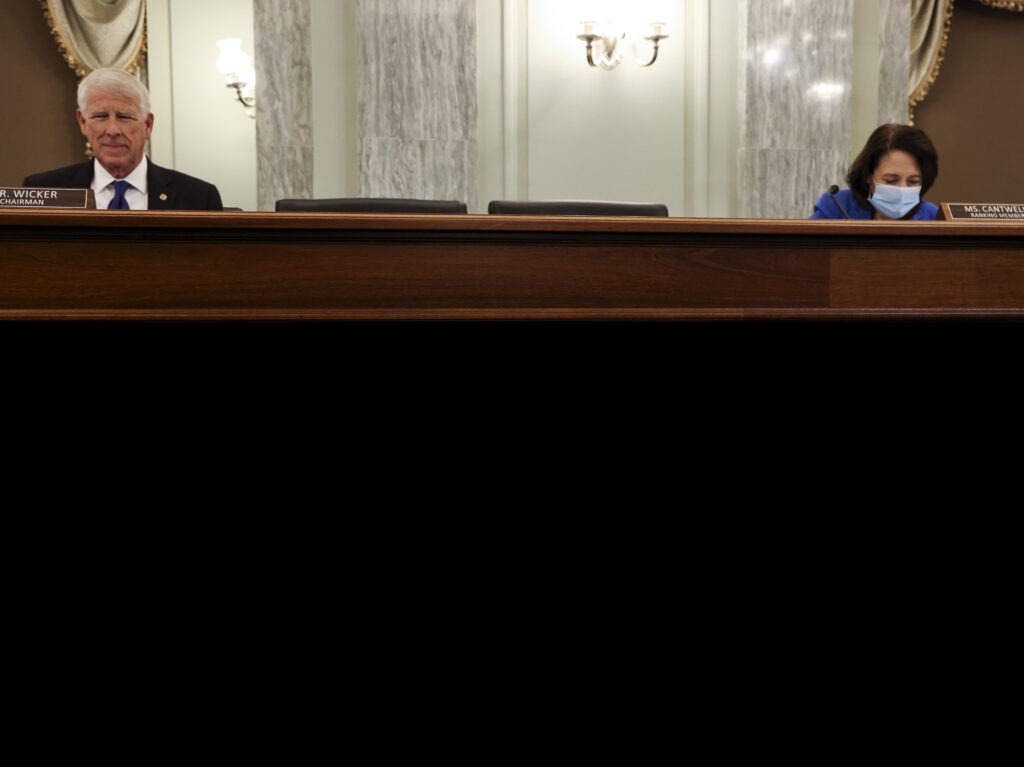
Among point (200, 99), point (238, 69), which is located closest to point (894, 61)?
point (238, 69)

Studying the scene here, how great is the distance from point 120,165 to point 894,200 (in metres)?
2.28

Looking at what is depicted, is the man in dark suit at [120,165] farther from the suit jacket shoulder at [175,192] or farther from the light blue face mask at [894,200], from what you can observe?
the light blue face mask at [894,200]

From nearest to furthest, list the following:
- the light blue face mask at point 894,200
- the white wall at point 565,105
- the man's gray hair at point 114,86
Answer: the light blue face mask at point 894,200 → the man's gray hair at point 114,86 → the white wall at point 565,105

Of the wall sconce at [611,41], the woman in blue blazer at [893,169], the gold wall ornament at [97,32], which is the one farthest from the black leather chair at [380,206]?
the gold wall ornament at [97,32]

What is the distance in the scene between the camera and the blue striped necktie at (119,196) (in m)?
2.60

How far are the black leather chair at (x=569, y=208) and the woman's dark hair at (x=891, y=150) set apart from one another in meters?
0.76

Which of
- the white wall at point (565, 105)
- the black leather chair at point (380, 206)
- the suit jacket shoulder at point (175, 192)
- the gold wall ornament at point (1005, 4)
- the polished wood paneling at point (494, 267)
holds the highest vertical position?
the gold wall ornament at point (1005, 4)

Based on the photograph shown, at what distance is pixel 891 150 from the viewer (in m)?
2.62

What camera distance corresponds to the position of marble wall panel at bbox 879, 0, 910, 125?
15.0 feet

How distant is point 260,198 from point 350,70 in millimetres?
755

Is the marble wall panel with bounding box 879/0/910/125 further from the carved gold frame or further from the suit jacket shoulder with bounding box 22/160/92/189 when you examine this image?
the suit jacket shoulder with bounding box 22/160/92/189

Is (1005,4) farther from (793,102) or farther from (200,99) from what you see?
(200,99)

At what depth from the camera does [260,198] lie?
13.4 ft

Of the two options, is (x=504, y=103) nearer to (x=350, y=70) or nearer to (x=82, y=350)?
(x=350, y=70)
